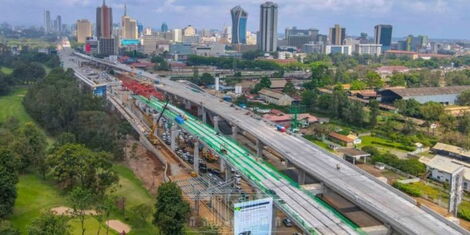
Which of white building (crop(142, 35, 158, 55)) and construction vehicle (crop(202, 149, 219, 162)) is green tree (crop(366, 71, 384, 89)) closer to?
construction vehicle (crop(202, 149, 219, 162))

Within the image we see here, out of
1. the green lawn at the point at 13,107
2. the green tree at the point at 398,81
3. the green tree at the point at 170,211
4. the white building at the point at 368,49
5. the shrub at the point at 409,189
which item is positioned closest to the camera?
the green tree at the point at 170,211

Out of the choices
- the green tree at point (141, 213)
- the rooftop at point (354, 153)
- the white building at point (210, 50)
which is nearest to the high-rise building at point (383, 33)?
the white building at point (210, 50)

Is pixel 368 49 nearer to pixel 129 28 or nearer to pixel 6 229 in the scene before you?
pixel 129 28

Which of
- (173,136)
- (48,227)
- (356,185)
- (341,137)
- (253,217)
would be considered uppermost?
(173,136)

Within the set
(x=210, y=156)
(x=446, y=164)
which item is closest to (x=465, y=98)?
(x=446, y=164)

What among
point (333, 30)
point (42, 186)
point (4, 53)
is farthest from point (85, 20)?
point (42, 186)

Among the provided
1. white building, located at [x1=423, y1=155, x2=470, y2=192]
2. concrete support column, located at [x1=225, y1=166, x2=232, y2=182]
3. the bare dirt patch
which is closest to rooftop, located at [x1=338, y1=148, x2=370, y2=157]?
white building, located at [x1=423, y1=155, x2=470, y2=192]

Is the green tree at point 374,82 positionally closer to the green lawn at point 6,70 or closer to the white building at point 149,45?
the green lawn at point 6,70
